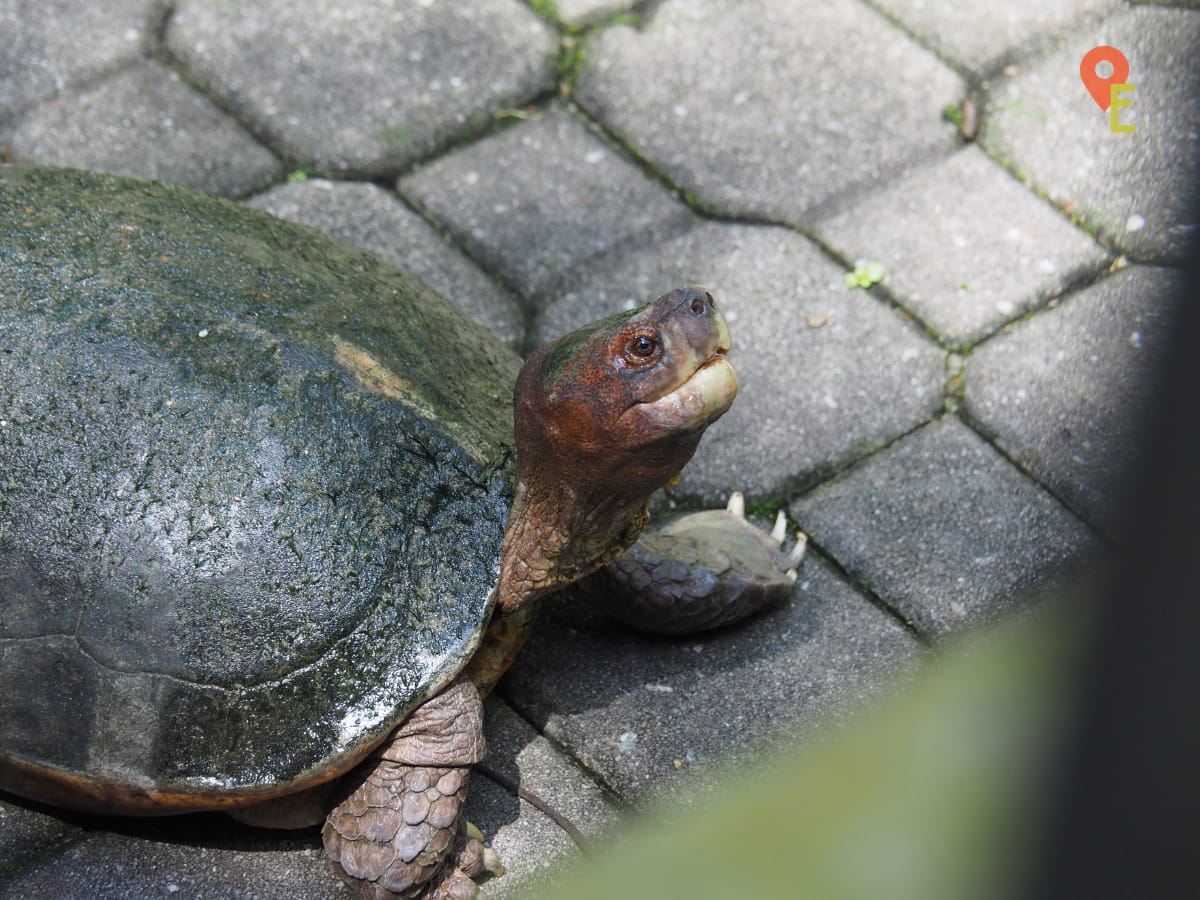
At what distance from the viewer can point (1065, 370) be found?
3068 mm

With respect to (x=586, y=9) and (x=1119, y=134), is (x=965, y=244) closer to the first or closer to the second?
(x=1119, y=134)

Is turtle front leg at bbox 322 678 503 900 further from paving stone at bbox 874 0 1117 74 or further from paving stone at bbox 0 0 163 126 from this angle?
paving stone at bbox 874 0 1117 74

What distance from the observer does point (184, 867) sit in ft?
7.14

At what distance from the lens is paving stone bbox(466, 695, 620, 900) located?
222cm

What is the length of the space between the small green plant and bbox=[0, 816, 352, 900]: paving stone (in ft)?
6.27

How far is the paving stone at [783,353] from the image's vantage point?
9.62 ft

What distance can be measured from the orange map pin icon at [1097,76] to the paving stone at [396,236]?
1883 millimetres

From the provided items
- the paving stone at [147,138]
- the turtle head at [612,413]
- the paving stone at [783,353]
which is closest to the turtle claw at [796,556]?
the paving stone at [783,353]

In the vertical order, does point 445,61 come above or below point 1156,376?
below

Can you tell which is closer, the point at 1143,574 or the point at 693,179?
the point at 1143,574

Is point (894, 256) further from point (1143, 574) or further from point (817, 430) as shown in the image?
point (1143, 574)

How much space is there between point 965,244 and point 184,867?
2.41m

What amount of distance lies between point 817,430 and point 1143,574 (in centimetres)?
250

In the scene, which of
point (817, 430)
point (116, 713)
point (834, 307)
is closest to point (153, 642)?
point (116, 713)
